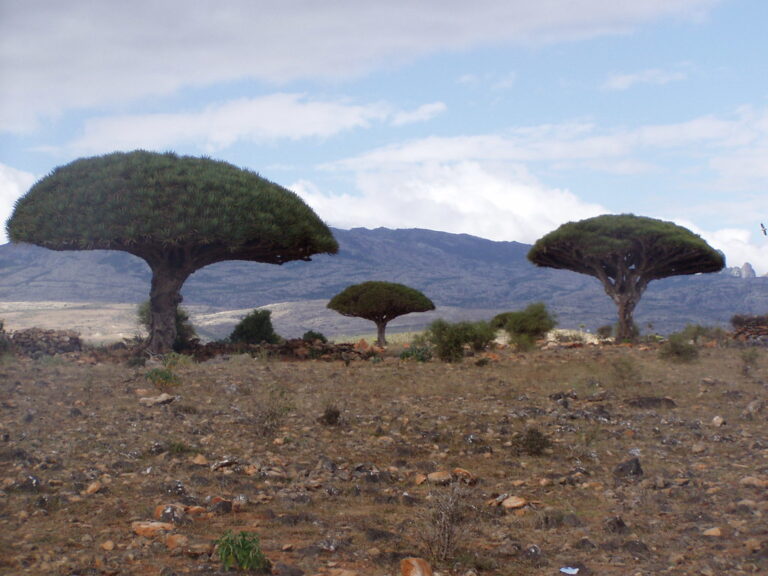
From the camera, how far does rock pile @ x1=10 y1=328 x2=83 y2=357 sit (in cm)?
2031

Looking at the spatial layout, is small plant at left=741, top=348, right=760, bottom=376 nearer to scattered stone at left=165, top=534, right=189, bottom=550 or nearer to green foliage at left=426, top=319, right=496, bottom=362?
green foliage at left=426, top=319, right=496, bottom=362

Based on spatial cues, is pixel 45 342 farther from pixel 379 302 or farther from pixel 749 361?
pixel 749 361

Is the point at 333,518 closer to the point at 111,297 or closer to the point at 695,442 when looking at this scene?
the point at 695,442

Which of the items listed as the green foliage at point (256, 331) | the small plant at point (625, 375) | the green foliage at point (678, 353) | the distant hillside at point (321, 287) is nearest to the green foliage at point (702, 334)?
the green foliage at point (678, 353)

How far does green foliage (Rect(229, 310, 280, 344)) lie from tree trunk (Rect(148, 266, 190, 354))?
5312mm

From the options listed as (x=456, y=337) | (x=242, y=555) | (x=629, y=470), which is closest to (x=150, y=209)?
(x=456, y=337)

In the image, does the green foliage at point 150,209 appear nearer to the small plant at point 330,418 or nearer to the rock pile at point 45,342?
the rock pile at point 45,342

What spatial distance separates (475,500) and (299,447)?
101 inches

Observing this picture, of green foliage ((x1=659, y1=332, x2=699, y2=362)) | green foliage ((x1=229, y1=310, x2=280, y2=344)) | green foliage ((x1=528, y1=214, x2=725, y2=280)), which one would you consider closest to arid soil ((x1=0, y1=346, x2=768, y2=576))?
green foliage ((x1=659, y1=332, x2=699, y2=362))

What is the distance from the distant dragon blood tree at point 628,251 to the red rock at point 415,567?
2461 centimetres

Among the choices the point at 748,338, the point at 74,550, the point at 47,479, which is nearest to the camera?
the point at 74,550

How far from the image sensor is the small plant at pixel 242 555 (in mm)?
4648

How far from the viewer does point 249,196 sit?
64.7 ft

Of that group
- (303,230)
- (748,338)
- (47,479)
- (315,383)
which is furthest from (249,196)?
(748,338)
